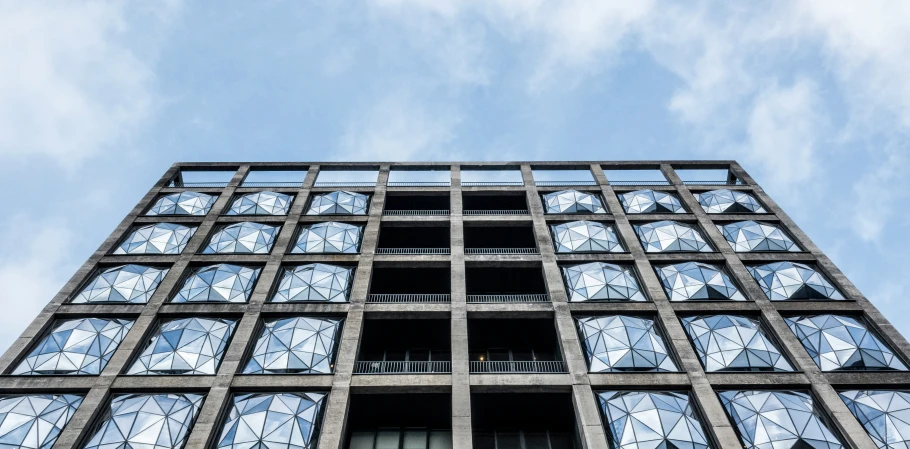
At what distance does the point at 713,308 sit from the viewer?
28.7 metres

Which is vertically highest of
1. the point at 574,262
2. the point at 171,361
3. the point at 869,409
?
the point at 574,262

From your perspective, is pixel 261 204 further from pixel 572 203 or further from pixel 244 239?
pixel 572 203

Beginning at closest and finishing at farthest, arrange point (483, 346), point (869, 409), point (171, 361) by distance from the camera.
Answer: point (869, 409) → point (171, 361) → point (483, 346)

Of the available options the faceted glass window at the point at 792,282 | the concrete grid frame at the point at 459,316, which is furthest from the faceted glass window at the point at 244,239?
the faceted glass window at the point at 792,282

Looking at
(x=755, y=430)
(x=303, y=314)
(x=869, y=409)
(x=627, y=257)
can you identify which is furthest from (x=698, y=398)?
(x=303, y=314)

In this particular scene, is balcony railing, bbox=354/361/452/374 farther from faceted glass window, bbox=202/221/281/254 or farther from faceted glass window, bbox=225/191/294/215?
faceted glass window, bbox=225/191/294/215

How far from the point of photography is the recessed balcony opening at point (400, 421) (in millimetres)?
25422

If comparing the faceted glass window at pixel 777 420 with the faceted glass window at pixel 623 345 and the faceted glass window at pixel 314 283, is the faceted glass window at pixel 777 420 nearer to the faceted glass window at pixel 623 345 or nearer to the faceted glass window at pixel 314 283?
the faceted glass window at pixel 623 345

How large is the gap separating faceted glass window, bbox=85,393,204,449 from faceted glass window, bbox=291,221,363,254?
11.3 meters

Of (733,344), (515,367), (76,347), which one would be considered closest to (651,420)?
(733,344)

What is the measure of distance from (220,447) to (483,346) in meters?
13.8

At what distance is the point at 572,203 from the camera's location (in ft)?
125

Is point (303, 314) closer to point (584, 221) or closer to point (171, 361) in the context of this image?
point (171, 361)

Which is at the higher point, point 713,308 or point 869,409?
point 713,308
